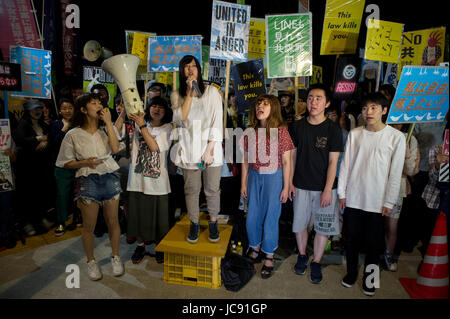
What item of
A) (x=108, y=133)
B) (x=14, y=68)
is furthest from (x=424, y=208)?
(x=14, y=68)

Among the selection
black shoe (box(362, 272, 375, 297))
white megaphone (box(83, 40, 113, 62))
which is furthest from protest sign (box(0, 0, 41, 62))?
black shoe (box(362, 272, 375, 297))

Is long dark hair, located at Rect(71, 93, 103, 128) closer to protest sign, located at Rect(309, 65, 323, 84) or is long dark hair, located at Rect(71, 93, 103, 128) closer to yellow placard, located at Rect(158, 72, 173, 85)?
yellow placard, located at Rect(158, 72, 173, 85)

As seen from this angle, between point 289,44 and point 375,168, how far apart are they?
193 cm

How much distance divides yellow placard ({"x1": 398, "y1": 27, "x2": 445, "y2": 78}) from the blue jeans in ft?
8.84

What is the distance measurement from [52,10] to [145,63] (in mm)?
4528

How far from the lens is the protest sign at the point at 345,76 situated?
Answer: 4004 mm

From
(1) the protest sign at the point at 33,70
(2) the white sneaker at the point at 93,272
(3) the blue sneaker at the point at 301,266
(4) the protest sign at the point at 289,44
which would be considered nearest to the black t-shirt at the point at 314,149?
(3) the blue sneaker at the point at 301,266

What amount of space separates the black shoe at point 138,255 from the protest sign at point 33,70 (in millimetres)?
2749

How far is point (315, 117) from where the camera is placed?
8.39ft

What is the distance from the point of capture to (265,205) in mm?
2729

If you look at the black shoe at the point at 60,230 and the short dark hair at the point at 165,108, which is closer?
the short dark hair at the point at 165,108

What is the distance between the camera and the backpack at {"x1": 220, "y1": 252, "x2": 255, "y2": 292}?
2.52 m

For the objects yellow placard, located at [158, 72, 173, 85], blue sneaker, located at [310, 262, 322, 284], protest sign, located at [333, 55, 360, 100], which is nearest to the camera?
blue sneaker, located at [310, 262, 322, 284]

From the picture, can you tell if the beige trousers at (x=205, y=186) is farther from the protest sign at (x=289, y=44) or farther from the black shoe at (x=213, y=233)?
the protest sign at (x=289, y=44)
